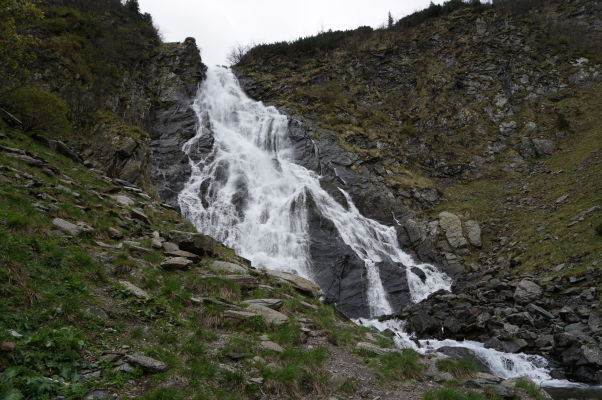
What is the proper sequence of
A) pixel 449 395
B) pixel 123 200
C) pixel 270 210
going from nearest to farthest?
pixel 449 395 → pixel 123 200 → pixel 270 210

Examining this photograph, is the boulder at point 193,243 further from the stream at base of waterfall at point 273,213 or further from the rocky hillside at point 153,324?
the stream at base of waterfall at point 273,213

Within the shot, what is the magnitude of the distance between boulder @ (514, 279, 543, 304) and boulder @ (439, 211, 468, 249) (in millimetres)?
7604

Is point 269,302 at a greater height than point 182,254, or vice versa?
point 182,254

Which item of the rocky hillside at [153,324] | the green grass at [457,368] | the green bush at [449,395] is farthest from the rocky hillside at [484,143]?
the rocky hillside at [153,324]

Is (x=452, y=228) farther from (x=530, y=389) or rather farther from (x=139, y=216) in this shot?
(x=139, y=216)

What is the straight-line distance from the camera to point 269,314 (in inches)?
343

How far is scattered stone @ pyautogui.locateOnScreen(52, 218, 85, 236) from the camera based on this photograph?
8.80 metres

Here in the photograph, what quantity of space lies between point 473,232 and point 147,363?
26656mm

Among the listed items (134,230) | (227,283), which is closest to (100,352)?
(227,283)

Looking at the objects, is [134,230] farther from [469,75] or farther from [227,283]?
[469,75]

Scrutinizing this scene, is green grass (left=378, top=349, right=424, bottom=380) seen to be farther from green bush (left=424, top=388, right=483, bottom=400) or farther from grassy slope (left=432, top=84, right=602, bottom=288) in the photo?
grassy slope (left=432, top=84, right=602, bottom=288)

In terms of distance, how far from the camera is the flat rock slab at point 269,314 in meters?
8.47

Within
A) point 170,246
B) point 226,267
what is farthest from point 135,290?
point 226,267

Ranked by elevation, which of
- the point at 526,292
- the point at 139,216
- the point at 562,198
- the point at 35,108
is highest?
the point at 35,108
